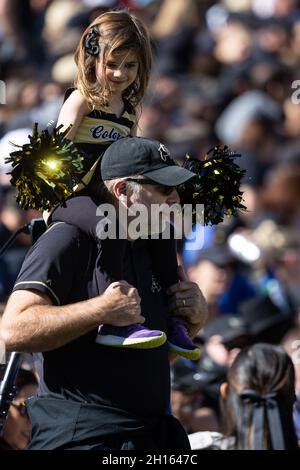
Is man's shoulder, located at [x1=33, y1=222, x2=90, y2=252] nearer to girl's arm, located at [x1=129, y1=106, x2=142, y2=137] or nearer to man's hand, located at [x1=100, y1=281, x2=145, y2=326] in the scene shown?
man's hand, located at [x1=100, y1=281, x2=145, y2=326]

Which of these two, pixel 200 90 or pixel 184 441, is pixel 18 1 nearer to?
pixel 200 90

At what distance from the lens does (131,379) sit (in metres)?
3.92

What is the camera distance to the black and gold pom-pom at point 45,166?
3887 millimetres

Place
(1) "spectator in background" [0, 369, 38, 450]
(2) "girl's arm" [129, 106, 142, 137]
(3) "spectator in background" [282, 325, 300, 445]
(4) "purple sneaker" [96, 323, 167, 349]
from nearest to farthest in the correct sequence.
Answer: (4) "purple sneaker" [96, 323, 167, 349] → (2) "girl's arm" [129, 106, 142, 137] → (1) "spectator in background" [0, 369, 38, 450] → (3) "spectator in background" [282, 325, 300, 445]

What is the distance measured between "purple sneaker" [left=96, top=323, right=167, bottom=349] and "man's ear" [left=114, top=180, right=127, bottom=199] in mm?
471

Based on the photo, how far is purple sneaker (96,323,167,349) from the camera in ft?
12.6

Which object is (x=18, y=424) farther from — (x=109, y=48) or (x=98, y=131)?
(x=109, y=48)

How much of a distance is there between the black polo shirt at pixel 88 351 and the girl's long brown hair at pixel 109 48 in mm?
651

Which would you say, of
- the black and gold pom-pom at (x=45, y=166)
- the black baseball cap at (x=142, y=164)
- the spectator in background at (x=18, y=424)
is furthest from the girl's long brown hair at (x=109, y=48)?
the spectator in background at (x=18, y=424)

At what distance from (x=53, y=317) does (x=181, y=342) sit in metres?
0.64

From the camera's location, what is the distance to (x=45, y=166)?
3889 millimetres

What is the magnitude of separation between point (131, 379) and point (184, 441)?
354mm

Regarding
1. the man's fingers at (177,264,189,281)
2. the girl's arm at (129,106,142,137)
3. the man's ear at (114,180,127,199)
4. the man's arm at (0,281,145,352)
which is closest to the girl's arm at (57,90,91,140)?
the girl's arm at (129,106,142,137)

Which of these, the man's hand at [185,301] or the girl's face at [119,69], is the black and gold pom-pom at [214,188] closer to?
the man's hand at [185,301]
